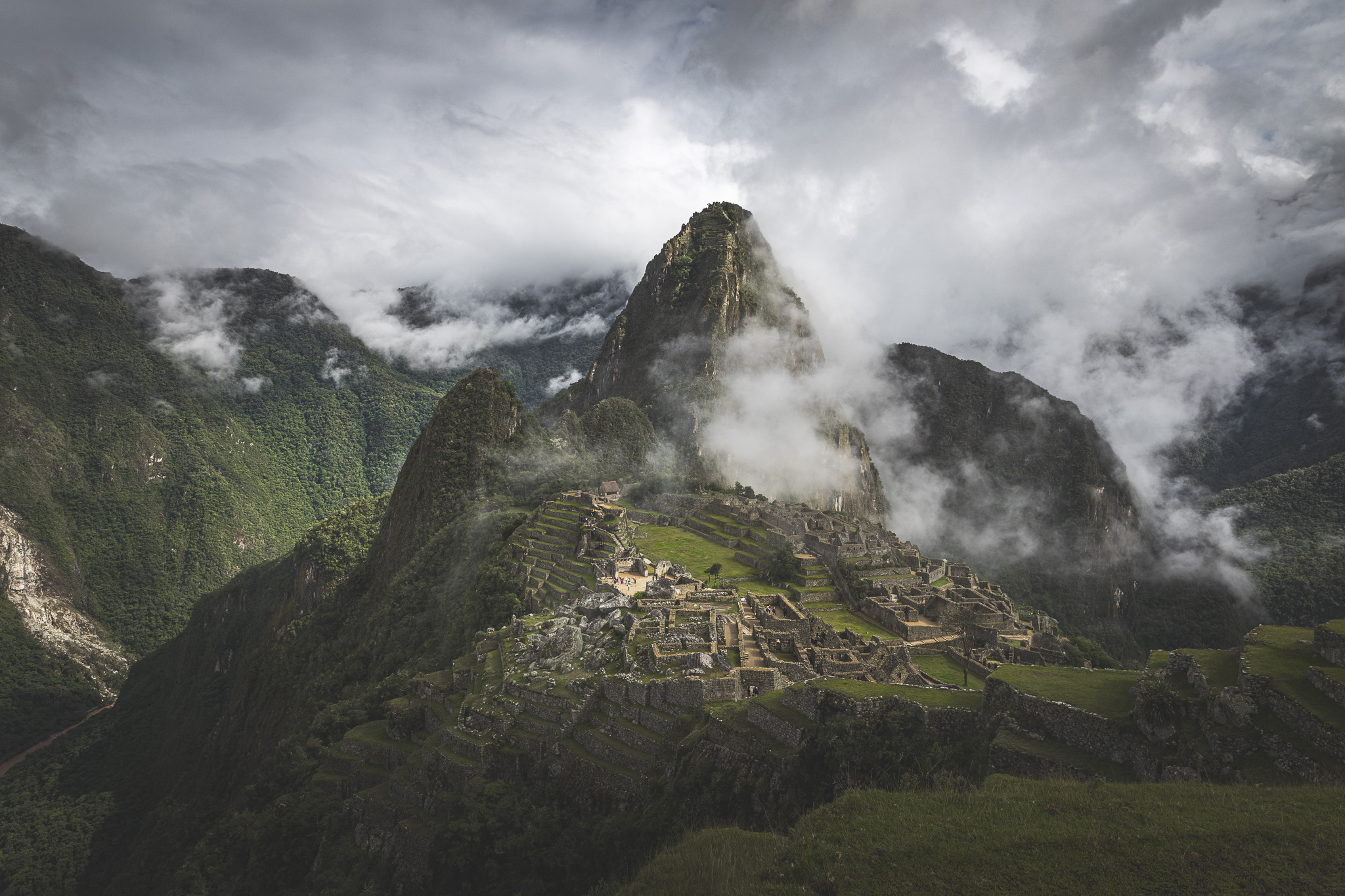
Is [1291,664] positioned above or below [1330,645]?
below

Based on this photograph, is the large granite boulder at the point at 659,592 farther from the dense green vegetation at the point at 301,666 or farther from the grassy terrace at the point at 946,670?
the grassy terrace at the point at 946,670

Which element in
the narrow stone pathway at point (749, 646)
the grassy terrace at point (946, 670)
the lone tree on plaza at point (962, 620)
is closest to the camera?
the narrow stone pathway at point (749, 646)

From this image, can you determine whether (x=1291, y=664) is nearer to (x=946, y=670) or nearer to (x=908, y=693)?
(x=908, y=693)

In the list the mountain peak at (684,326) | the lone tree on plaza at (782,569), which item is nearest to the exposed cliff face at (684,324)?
the mountain peak at (684,326)

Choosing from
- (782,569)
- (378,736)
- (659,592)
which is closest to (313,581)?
(782,569)

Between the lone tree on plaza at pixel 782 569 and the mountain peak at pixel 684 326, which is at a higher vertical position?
the mountain peak at pixel 684 326

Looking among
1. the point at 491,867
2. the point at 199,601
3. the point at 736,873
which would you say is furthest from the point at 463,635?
the point at 199,601

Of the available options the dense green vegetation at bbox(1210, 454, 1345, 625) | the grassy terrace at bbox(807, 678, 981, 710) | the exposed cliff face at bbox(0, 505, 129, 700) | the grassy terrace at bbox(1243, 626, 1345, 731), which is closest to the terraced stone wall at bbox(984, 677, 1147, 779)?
the grassy terrace at bbox(807, 678, 981, 710)

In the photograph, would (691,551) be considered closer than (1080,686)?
No
